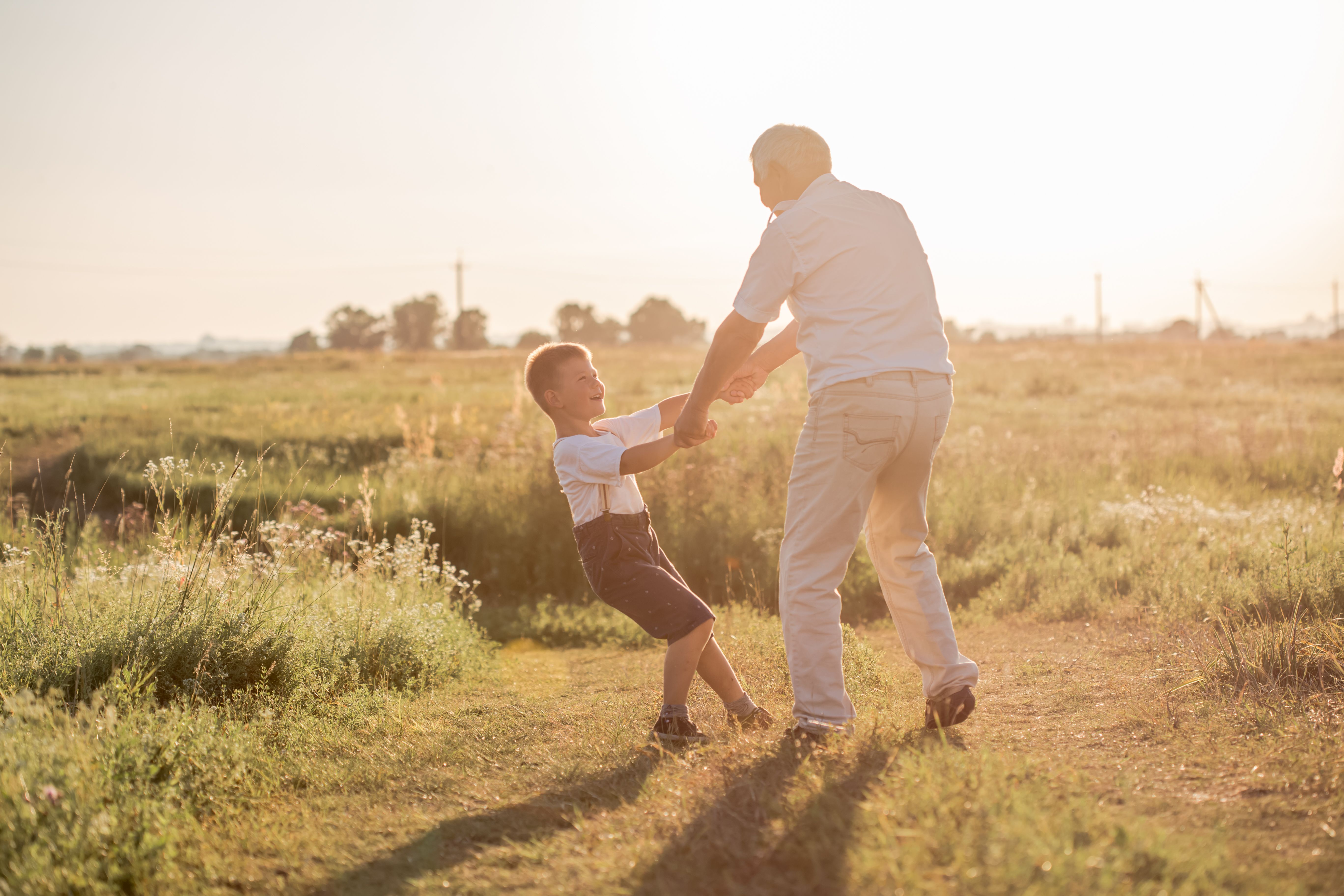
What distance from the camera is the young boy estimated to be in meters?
3.65

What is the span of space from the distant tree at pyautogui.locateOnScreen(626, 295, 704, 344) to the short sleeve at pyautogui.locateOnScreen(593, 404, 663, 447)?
109 meters

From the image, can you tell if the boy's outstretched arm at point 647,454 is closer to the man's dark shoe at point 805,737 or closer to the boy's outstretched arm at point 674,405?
the boy's outstretched arm at point 674,405

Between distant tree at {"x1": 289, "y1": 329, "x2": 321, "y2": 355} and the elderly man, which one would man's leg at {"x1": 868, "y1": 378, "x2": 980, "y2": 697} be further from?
distant tree at {"x1": 289, "y1": 329, "x2": 321, "y2": 355}

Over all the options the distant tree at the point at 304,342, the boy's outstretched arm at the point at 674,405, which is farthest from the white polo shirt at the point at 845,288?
the distant tree at the point at 304,342

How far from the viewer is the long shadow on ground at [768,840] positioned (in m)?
2.42

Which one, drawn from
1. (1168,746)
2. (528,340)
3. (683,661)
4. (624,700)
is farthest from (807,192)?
(528,340)

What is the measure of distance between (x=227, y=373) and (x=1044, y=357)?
35.3 metres

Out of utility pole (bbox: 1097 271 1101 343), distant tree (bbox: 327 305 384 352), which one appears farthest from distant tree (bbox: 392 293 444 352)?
utility pole (bbox: 1097 271 1101 343)

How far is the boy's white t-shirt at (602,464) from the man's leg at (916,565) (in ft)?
3.22

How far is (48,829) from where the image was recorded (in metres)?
2.61

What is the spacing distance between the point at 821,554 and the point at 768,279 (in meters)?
1.03

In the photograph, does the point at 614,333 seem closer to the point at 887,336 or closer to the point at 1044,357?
the point at 1044,357

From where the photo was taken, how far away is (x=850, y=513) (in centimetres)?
340

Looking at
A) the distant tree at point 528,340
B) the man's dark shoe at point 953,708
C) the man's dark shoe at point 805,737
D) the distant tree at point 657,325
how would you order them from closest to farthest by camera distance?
the man's dark shoe at point 805,737 → the man's dark shoe at point 953,708 → the distant tree at point 528,340 → the distant tree at point 657,325
